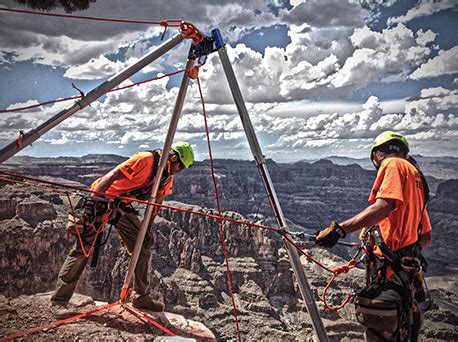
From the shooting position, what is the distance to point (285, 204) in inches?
7288

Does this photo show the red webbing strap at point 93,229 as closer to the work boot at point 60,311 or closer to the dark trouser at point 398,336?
the work boot at point 60,311

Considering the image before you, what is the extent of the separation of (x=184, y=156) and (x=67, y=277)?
2.79 meters

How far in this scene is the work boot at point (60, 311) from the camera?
5517mm

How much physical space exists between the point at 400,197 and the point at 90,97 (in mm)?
4103

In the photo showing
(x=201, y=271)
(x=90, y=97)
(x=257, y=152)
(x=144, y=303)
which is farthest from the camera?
(x=201, y=271)

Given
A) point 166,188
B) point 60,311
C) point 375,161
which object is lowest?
point 60,311

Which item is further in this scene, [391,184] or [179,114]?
[179,114]

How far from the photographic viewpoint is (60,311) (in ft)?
18.3

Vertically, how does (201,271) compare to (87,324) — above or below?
below

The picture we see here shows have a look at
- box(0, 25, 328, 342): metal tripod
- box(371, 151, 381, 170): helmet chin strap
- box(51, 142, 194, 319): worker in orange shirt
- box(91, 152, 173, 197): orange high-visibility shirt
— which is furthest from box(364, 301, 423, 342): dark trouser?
box(91, 152, 173, 197): orange high-visibility shirt

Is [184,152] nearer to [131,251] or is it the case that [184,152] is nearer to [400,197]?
[131,251]

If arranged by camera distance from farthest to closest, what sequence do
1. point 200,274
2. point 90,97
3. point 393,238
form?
1. point 200,274
2. point 90,97
3. point 393,238

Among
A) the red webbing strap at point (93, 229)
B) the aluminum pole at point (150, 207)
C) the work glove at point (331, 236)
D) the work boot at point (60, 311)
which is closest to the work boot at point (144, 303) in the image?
the aluminum pole at point (150, 207)

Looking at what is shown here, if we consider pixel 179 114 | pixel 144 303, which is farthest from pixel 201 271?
pixel 179 114
